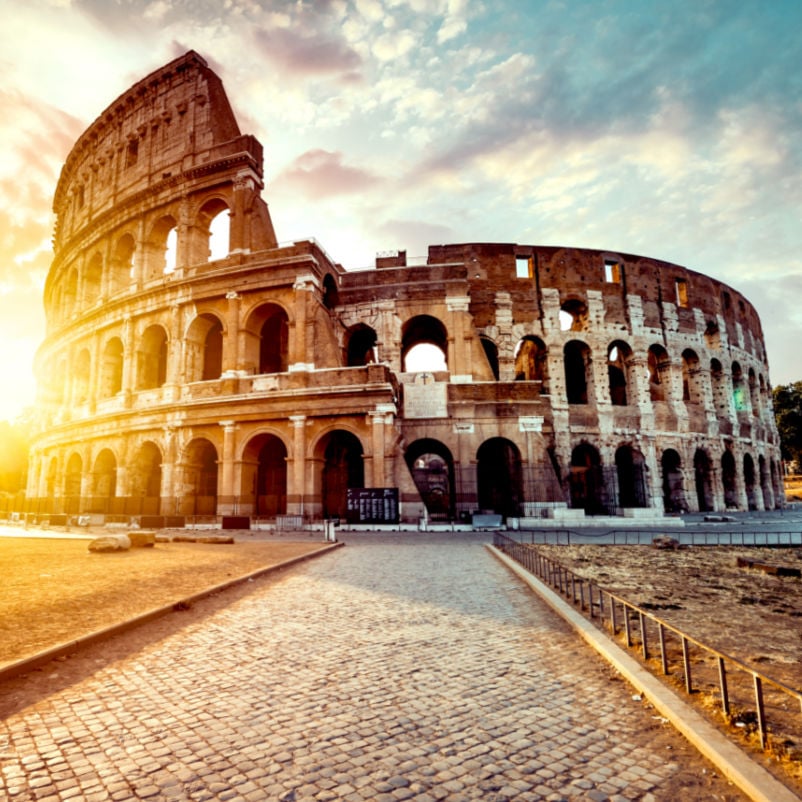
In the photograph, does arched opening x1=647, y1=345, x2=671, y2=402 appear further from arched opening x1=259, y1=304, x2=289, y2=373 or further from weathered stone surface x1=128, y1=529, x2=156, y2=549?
weathered stone surface x1=128, y1=529, x2=156, y2=549

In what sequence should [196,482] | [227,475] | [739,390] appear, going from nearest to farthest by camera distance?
[227,475]
[196,482]
[739,390]

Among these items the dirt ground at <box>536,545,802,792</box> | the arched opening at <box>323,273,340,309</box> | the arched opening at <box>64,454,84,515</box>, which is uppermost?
the arched opening at <box>323,273,340,309</box>

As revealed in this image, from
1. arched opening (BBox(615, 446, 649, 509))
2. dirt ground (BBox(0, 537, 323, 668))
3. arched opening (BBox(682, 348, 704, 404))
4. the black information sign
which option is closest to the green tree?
arched opening (BBox(682, 348, 704, 404))

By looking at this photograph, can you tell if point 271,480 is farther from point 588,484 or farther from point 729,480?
point 729,480

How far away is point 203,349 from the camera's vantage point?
23.4 meters

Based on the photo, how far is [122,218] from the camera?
85.9ft

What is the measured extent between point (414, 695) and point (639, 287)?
94.9 feet

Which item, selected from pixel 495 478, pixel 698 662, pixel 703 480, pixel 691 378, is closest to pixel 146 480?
pixel 495 478

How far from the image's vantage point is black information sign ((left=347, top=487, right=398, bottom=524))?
1802 centimetres

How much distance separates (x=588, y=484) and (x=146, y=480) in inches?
882

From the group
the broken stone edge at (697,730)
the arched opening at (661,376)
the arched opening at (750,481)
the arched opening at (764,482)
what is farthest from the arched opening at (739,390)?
the broken stone edge at (697,730)

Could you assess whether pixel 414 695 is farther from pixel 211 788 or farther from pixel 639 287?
pixel 639 287

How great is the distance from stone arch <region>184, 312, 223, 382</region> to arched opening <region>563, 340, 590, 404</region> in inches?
733

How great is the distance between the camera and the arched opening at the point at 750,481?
98.2 ft
